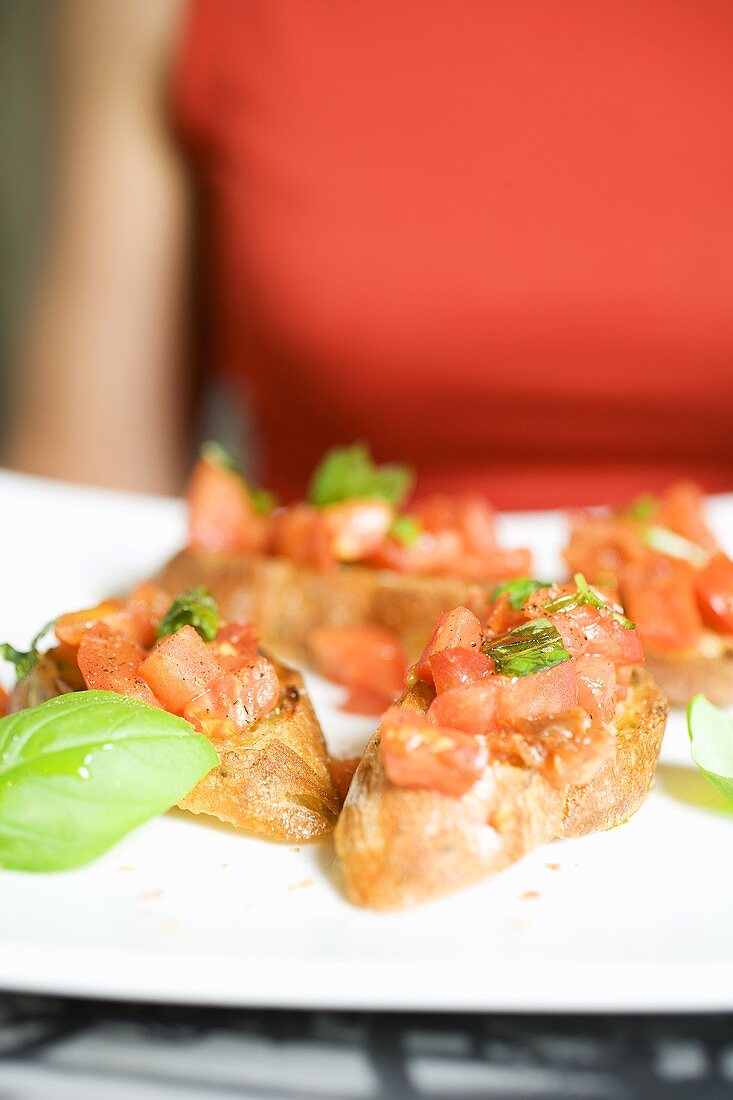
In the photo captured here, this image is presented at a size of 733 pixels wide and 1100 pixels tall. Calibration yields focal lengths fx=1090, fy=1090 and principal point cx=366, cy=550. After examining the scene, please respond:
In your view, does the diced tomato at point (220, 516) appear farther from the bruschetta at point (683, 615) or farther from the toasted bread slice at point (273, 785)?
the toasted bread slice at point (273, 785)

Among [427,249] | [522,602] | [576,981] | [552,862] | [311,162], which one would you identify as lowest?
[552,862]

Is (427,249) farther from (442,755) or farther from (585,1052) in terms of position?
(585,1052)

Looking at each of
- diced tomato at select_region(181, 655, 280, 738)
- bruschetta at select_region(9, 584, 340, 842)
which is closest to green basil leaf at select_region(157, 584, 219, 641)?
bruschetta at select_region(9, 584, 340, 842)

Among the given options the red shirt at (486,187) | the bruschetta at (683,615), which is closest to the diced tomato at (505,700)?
the bruschetta at (683,615)

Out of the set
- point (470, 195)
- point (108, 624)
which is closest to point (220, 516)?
point (108, 624)

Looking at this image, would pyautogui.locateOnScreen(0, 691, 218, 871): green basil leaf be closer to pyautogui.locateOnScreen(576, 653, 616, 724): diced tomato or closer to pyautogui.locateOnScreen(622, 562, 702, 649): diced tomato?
pyautogui.locateOnScreen(576, 653, 616, 724): diced tomato

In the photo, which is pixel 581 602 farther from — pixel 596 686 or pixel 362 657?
pixel 362 657

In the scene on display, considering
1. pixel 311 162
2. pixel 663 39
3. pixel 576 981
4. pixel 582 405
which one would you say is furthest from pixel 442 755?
pixel 663 39
